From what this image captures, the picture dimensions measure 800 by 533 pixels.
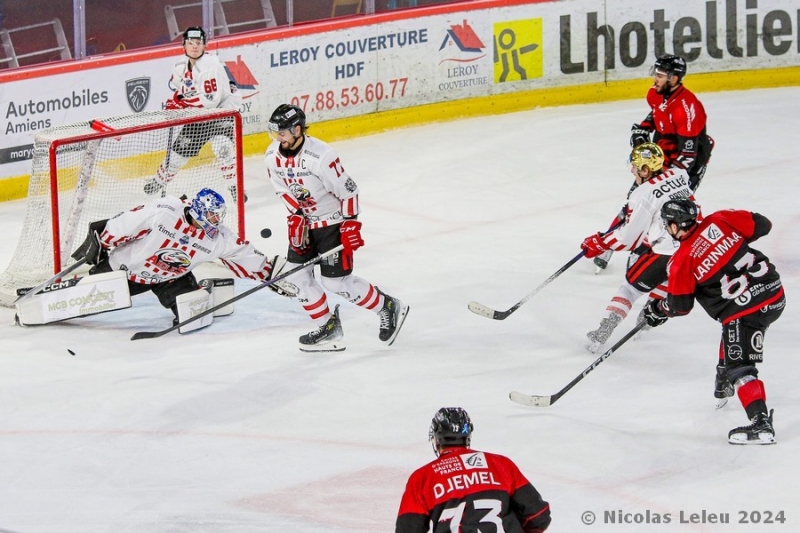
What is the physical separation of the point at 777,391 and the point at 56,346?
327cm

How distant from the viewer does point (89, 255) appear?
6.24m

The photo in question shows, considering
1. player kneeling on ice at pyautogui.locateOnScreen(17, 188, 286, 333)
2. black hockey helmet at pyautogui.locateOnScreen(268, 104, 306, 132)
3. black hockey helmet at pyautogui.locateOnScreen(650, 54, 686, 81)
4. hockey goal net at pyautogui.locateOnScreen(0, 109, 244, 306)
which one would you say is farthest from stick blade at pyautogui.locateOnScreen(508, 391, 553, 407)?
hockey goal net at pyautogui.locateOnScreen(0, 109, 244, 306)

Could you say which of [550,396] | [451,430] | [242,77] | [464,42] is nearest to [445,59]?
[464,42]

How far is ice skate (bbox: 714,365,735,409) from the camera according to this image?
509cm

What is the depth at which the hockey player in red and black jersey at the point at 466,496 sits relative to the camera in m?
3.17

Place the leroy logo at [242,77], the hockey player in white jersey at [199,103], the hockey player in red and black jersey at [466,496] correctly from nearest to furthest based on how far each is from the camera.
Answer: the hockey player in red and black jersey at [466,496]
the hockey player in white jersey at [199,103]
the leroy logo at [242,77]

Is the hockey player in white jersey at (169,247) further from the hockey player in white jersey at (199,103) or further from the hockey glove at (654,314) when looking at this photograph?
the hockey glove at (654,314)

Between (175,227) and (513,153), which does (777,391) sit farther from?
(513,153)

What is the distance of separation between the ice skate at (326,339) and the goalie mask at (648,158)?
155 centimetres

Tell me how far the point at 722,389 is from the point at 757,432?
0.38m

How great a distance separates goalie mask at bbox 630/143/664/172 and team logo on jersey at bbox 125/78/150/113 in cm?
409

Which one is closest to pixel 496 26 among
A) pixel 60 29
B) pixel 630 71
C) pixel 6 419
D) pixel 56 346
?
pixel 630 71

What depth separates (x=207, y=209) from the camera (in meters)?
6.02

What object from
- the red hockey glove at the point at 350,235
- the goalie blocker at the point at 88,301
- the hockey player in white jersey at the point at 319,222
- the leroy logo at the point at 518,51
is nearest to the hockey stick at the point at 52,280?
the goalie blocker at the point at 88,301
